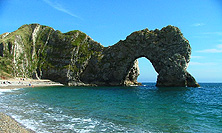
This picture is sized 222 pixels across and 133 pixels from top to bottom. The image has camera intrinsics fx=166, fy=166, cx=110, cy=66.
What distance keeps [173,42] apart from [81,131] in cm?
6651

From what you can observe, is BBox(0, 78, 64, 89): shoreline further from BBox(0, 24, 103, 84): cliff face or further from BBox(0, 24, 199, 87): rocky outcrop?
BBox(0, 24, 199, 87): rocky outcrop

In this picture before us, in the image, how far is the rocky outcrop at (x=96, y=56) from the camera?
6956cm

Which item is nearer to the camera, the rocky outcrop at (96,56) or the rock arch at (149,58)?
the rock arch at (149,58)

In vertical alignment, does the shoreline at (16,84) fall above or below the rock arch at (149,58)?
below

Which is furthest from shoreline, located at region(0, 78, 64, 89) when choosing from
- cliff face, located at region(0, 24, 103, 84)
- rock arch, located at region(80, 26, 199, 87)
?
rock arch, located at region(80, 26, 199, 87)

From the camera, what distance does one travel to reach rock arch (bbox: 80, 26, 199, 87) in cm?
6881

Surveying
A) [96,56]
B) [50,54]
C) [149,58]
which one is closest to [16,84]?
[50,54]

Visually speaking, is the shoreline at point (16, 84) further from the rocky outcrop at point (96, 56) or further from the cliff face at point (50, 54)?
the rocky outcrop at point (96, 56)

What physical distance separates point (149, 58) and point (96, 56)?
1062 inches

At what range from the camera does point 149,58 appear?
7362cm

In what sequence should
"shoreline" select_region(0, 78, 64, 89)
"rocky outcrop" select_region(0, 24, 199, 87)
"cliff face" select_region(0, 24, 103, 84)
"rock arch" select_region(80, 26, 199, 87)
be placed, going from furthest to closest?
1. "cliff face" select_region(0, 24, 103, 84)
2. "rocky outcrop" select_region(0, 24, 199, 87)
3. "rock arch" select_region(80, 26, 199, 87)
4. "shoreline" select_region(0, 78, 64, 89)

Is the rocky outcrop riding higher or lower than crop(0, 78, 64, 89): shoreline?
higher

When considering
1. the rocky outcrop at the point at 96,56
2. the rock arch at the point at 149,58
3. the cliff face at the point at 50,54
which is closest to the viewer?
the rock arch at the point at 149,58

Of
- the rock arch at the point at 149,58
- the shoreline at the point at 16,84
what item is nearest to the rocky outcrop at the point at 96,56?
the rock arch at the point at 149,58
